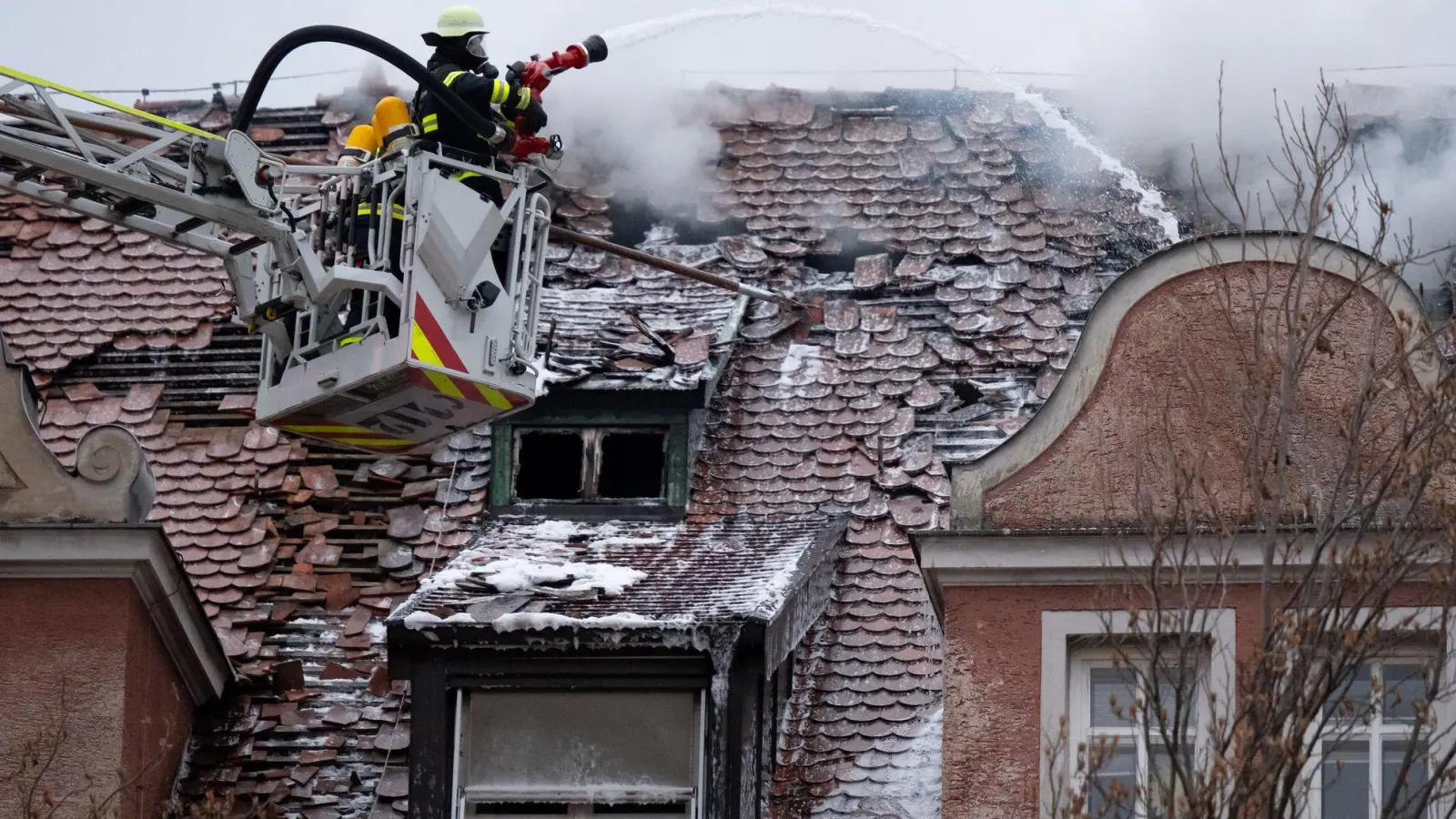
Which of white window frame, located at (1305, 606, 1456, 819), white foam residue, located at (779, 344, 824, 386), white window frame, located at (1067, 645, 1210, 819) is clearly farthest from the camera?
white foam residue, located at (779, 344, 824, 386)

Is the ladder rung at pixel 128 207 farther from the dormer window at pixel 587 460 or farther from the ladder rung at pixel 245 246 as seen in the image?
the dormer window at pixel 587 460

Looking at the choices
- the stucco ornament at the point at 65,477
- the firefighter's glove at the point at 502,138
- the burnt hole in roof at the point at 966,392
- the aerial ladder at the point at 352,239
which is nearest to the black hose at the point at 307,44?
the aerial ladder at the point at 352,239

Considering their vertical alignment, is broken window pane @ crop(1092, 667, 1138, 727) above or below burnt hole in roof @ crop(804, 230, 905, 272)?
below

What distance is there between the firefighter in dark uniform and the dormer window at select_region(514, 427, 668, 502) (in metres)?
2.69

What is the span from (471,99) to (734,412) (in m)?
3.95

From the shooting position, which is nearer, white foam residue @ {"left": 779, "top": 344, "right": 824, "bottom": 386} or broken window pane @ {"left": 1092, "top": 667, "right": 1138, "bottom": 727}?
broken window pane @ {"left": 1092, "top": 667, "right": 1138, "bottom": 727}

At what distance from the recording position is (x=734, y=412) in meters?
19.7

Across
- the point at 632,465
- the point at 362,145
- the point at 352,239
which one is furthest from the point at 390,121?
the point at 632,465

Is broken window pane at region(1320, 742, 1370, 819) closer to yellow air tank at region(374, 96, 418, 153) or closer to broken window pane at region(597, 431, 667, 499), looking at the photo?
broken window pane at region(597, 431, 667, 499)

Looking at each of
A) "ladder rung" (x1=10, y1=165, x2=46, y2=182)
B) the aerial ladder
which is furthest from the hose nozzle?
"ladder rung" (x1=10, y1=165, x2=46, y2=182)

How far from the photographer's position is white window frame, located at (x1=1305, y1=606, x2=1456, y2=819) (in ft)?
49.1

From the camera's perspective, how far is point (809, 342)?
2023 cm

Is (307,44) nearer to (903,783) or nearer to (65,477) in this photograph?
(65,477)

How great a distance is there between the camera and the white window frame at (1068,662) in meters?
15.4
